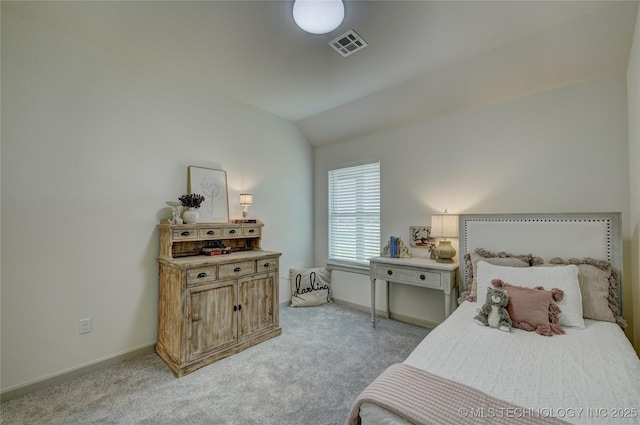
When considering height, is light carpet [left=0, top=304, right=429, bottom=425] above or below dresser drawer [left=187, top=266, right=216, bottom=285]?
below

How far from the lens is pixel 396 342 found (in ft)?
8.97

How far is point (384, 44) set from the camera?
220 centimetres

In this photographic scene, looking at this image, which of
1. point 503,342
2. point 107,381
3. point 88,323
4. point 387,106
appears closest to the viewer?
point 503,342

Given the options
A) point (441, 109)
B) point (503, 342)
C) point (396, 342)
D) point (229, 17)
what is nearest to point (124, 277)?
point (229, 17)

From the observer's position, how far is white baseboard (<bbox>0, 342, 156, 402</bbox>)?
191cm

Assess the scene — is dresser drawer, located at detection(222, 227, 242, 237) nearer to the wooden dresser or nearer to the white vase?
the wooden dresser

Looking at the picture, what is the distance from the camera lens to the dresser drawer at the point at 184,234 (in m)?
2.50

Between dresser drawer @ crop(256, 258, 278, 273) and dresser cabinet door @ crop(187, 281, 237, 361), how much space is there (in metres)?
0.33

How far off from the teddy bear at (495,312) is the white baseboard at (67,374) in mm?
2867

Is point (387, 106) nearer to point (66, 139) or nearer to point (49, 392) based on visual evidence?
point (66, 139)

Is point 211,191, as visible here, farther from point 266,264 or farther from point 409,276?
point 409,276

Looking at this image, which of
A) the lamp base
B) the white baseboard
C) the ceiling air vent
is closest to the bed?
the lamp base

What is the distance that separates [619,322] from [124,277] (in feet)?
12.7

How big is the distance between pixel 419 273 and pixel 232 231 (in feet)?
6.69
